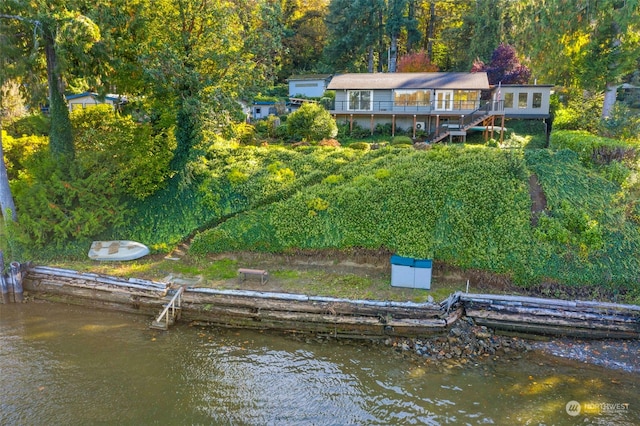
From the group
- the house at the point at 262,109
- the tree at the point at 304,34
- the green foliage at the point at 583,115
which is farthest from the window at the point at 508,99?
the tree at the point at 304,34

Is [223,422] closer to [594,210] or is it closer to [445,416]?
[445,416]

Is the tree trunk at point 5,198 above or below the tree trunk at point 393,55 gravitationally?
below

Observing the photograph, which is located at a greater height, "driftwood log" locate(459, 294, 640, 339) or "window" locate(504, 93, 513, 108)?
"window" locate(504, 93, 513, 108)

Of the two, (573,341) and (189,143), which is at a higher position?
(189,143)

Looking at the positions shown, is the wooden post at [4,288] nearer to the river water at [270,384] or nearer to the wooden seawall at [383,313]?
the river water at [270,384]

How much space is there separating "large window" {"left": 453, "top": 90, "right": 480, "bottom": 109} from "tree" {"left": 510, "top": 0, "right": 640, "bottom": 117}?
5561 millimetres

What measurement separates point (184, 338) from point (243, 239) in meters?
5.15

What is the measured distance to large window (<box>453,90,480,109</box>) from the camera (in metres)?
32.9

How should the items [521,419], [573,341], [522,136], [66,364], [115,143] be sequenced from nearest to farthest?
1. [521,419]
2. [66,364]
3. [573,341]
4. [115,143]
5. [522,136]

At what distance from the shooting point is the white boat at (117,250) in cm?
1822

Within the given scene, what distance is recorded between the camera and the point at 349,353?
43.3 ft

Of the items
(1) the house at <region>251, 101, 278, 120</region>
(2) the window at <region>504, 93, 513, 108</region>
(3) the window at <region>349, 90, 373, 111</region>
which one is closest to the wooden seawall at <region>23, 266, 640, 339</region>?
(3) the window at <region>349, 90, 373, 111</region>

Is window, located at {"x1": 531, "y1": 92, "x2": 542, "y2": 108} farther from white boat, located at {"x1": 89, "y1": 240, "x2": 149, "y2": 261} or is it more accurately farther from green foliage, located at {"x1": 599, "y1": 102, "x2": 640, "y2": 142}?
white boat, located at {"x1": 89, "y1": 240, "x2": 149, "y2": 261}

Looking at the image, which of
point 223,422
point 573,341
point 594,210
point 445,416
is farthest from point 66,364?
point 594,210
